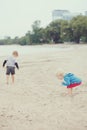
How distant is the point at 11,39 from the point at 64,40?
51839 millimetres

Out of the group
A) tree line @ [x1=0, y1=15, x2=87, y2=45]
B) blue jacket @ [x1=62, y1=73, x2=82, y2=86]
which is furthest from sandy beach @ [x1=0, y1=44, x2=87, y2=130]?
tree line @ [x1=0, y1=15, x2=87, y2=45]

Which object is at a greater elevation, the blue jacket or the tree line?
the blue jacket

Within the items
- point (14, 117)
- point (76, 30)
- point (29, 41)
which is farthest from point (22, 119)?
point (29, 41)

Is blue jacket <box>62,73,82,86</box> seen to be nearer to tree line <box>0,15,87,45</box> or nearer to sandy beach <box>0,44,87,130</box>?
sandy beach <box>0,44,87,130</box>

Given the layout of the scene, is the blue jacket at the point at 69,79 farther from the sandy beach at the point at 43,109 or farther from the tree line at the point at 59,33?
the tree line at the point at 59,33

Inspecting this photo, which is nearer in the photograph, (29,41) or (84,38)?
(84,38)

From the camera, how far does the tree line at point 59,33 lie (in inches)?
3541

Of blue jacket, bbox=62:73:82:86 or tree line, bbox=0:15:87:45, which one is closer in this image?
blue jacket, bbox=62:73:82:86

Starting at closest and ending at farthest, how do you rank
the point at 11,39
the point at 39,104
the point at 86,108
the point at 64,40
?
the point at 86,108
the point at 39,104
the point at 64,40
the point at 11,39

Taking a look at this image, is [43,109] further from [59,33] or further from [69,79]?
[59,33]

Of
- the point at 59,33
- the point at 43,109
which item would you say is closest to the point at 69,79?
the point at 43,109

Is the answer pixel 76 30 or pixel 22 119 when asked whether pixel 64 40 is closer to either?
pixel 76 30

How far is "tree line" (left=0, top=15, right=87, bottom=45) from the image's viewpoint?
89.9m

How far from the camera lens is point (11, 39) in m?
146
